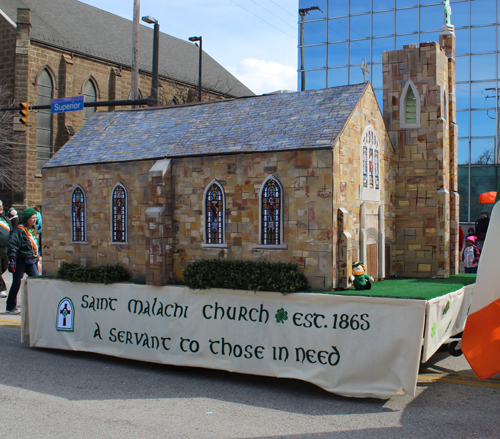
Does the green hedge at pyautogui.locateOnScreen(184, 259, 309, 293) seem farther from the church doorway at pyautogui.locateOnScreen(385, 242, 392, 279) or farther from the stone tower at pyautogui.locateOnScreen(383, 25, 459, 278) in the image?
the stone tower at pyautogui.locateOnScreen(383, 25, 459, 278)

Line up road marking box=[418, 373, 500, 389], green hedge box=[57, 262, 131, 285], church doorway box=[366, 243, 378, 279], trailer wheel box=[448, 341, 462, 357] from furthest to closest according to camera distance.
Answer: church doorway box=[366, 243, 378, 279] < green hedge box=[57, 262, 131, 285] < trailer wheel box=[448, 341, 462, 357] < road marking box=[418, 373, 500, 389]

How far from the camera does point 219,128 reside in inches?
375

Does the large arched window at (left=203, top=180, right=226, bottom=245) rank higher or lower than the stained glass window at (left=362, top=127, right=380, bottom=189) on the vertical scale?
lower

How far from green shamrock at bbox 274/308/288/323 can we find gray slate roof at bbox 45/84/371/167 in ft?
7.67

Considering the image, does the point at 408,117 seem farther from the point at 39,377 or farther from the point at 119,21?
the point at 119,21

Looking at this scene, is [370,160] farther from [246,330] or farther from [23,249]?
[23,249]

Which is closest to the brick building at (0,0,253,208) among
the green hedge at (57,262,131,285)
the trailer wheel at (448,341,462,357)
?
the green hedge at (57,262,131,285)

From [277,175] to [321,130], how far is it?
3.05ft

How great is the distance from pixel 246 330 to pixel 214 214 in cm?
205

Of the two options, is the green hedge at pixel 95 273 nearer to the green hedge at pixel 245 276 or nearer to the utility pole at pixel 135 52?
the green hedge at pixel 245 276

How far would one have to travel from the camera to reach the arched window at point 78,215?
1014 cm

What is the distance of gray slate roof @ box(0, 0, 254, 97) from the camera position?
35.7m

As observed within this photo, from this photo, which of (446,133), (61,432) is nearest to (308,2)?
(446,133)

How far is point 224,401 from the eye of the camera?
22.5ft
